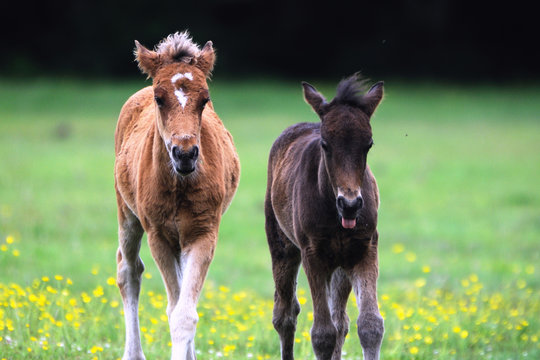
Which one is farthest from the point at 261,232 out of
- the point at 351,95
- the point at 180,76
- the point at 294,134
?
the point at 351,95

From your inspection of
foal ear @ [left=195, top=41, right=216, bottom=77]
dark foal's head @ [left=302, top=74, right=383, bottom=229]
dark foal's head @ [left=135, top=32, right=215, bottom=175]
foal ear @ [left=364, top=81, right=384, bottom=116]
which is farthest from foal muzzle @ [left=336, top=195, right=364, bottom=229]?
foal ear @ [left=195, top=41, right=216, bottom=77]

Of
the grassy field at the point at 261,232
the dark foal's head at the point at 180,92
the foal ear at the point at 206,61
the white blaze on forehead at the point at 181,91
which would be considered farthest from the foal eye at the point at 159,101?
the grassy field at the point at 261,232

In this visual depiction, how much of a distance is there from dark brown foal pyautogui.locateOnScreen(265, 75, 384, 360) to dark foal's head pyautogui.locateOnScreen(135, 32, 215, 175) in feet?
2.50

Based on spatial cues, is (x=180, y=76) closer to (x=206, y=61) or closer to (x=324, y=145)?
(x=206, y=61)

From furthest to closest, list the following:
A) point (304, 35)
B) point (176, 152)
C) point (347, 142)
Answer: point (304, 35) → point (176, 152) → point (347, 142)

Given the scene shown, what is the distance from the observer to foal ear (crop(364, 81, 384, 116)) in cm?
528

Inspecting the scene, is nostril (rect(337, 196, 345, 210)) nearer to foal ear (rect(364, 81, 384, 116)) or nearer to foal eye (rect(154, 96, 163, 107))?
foal ear (rect(364, 81, 384, 116))

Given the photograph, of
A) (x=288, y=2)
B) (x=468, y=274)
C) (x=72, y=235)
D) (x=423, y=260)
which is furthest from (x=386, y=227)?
(x=288, y=2)

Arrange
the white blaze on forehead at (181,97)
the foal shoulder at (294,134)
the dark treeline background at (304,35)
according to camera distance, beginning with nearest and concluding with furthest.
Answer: the white blaze on forehead at (181,97), the foal shoulder at (294,134), the dark treeline background at (304,35)

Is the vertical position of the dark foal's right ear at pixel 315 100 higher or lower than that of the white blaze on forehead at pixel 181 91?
lower

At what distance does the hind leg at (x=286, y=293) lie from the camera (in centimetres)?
617

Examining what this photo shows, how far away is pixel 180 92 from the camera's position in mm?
5621

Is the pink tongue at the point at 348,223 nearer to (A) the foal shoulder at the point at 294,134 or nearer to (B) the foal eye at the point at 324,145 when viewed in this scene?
(B) the foal eye at the point at 324,145

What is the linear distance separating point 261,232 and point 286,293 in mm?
8505
